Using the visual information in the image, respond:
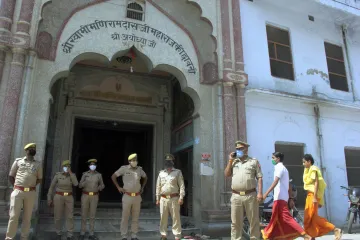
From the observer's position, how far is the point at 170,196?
5.77m

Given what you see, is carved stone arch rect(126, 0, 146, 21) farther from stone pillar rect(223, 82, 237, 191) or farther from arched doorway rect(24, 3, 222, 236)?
stone pillar rect(223, 82, 237, 191)

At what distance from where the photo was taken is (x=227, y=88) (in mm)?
7906

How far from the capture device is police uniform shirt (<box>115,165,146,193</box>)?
19.7 ft

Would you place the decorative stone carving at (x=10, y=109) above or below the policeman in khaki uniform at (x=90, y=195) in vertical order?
above

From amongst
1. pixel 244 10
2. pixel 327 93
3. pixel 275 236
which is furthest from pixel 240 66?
pixel 275 236

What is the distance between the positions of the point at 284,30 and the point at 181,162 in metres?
5.02

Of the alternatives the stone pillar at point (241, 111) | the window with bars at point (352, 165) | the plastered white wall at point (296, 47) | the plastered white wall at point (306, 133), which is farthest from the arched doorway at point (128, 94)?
the window with bars at point (352, 165)

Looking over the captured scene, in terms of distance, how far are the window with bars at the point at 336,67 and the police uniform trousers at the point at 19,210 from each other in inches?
351

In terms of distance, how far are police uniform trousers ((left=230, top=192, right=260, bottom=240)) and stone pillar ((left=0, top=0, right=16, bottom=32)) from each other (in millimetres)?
5376

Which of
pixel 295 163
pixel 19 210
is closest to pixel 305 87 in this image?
pixel 295 163

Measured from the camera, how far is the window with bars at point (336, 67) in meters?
10.2

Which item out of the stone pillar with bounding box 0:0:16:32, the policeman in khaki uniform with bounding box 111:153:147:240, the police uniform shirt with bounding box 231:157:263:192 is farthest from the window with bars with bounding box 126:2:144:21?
the police uniform shirt with bounding box 231:157:263:192

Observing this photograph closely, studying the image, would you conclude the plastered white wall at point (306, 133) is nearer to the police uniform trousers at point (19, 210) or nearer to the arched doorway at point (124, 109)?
the arched doorway at point (124, 109)

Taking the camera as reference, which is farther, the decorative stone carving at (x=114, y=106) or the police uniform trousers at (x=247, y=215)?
the decorative stone carving at (x=114, y=106)
